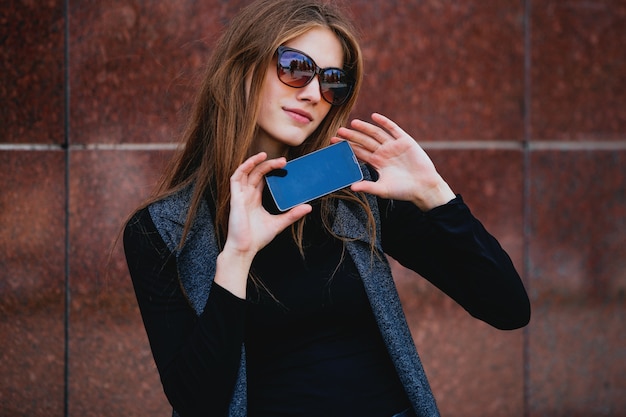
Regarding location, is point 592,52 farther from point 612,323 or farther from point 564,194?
point 612,323

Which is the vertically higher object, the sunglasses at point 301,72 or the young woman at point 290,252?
the sunglasses at point 301,72

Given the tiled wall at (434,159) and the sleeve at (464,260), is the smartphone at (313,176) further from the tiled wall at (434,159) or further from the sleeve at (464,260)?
the tiled wall at (434,159)

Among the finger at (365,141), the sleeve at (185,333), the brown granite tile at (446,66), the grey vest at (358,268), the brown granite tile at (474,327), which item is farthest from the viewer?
the brown granite tile at (474,327)

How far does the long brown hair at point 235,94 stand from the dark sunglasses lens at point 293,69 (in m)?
0.04

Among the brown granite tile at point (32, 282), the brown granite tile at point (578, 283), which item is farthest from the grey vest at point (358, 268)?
the brown granite tile at point (578, 283)

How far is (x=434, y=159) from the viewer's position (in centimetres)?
386

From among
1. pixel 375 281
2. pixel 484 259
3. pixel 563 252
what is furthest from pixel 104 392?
pixel 563 252

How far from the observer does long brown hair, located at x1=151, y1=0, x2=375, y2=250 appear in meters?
2.03

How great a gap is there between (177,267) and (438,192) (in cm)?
77

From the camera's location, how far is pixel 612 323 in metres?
4.31

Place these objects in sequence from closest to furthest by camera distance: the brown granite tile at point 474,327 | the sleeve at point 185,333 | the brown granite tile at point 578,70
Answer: the sleeve at point 185,333 → the brown granite tile at point 474,327 → the brown granite tile at point 578,70

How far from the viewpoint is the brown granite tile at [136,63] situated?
3.41 m

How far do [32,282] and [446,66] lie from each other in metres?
2.41

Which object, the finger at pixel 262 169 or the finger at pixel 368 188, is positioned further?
the finger at pixel 368 188
